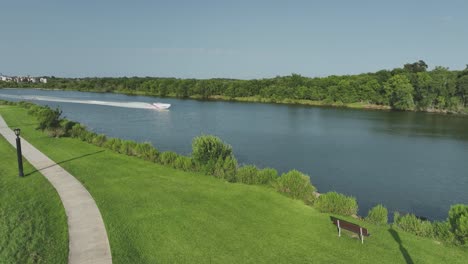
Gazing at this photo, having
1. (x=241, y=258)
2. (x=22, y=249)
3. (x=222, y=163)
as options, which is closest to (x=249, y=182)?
(x=222, y=163)

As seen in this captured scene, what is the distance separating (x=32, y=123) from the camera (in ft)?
109

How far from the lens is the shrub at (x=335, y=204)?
12547 mm

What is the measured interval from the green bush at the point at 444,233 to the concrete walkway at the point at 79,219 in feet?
32.6

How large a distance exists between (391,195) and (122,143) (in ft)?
54.5

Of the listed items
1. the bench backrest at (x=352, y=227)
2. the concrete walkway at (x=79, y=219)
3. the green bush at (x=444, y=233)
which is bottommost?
the green bush at (x=444, y=233)

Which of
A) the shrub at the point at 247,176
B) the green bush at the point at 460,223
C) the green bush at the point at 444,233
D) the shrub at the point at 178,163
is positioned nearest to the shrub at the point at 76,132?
the shrub at the point at 178,163

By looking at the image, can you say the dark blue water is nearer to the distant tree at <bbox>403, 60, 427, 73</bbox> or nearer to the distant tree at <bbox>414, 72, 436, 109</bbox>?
the distant tree at <bbox>414, 72, 436, 109</bbox>

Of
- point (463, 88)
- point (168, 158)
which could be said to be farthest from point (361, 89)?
point (168, 158)

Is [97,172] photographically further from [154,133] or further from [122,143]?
[154,133]

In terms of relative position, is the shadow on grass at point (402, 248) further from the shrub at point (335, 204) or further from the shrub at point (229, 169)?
the shrub at point (229, 169)

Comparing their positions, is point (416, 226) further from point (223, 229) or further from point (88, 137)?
point (88, 137)

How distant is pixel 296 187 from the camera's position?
14.0 metres

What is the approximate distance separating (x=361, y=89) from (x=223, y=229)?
8409cm

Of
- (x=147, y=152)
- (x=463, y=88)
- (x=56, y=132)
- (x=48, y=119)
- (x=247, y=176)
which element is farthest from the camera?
(x=463, y=88)
